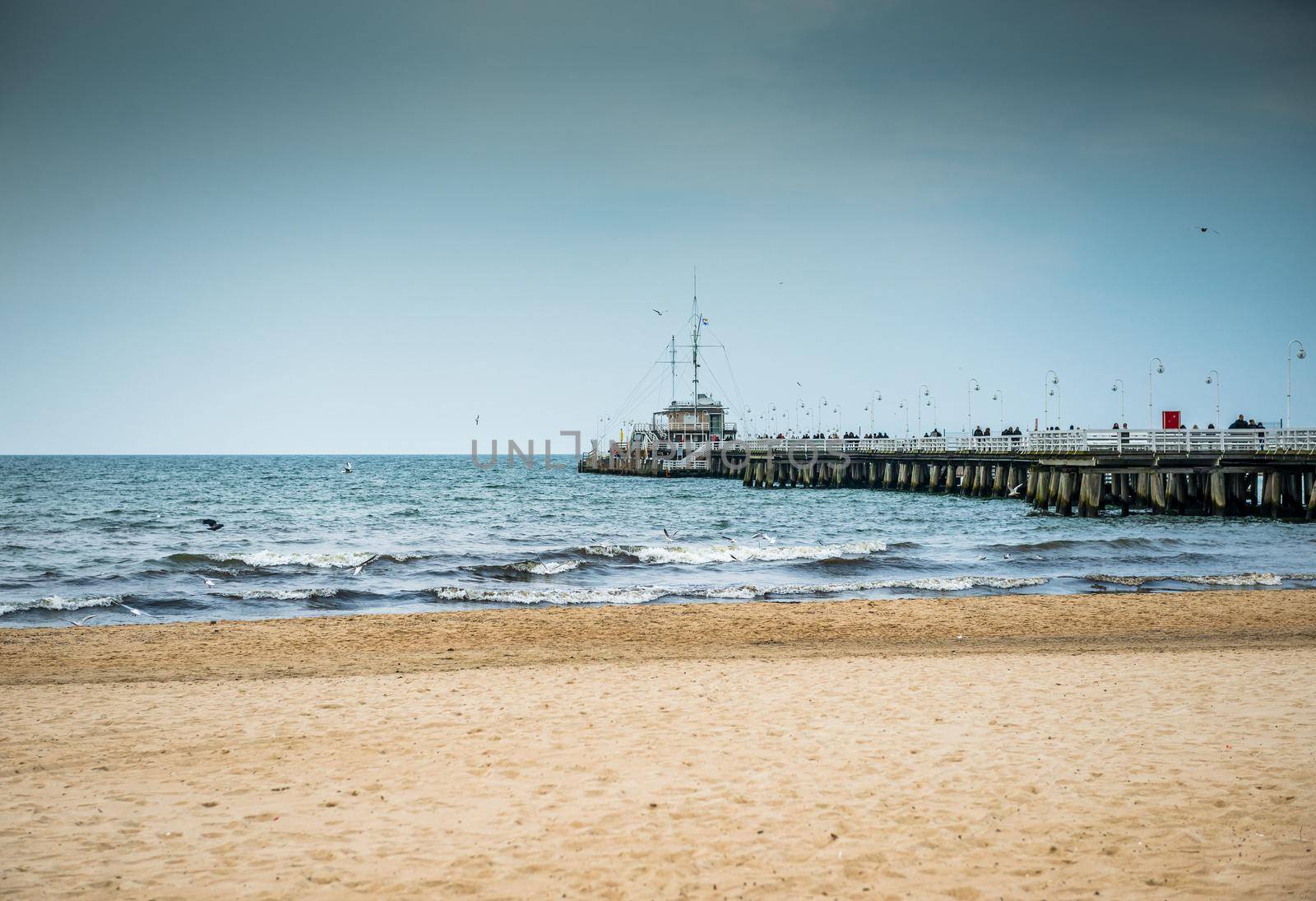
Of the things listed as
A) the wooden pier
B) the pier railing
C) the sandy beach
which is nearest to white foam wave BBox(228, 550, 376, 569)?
the sandy beach

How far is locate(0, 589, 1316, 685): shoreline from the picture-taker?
1231 centimetres

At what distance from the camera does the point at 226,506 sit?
49.0 metres

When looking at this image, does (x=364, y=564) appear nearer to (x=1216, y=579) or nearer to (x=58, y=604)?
(x=58, y=604)

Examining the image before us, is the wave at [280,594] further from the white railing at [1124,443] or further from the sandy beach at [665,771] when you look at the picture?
the white railing at [1124,443]

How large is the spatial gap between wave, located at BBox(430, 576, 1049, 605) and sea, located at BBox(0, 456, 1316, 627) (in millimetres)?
70

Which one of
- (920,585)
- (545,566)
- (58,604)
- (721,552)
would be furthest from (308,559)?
(920,585)

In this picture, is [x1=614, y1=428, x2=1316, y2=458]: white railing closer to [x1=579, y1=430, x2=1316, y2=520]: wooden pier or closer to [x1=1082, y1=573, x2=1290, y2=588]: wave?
[x1=579, y1=430, x2=1316, y2=520]: wooden pier

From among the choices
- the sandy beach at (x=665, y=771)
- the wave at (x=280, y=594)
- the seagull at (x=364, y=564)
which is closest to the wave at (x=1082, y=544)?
the sandy beach at (x=665, y=771)

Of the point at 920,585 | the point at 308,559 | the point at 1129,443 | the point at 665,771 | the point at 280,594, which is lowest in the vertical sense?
the point at 920,585

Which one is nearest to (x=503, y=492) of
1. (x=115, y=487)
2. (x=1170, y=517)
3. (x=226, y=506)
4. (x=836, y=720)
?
(x=226, y=506)

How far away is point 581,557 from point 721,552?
3919mm

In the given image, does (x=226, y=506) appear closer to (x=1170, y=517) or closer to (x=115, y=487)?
(x=115, y=487)

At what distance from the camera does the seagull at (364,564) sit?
22922 mm

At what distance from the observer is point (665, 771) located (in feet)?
23.8
